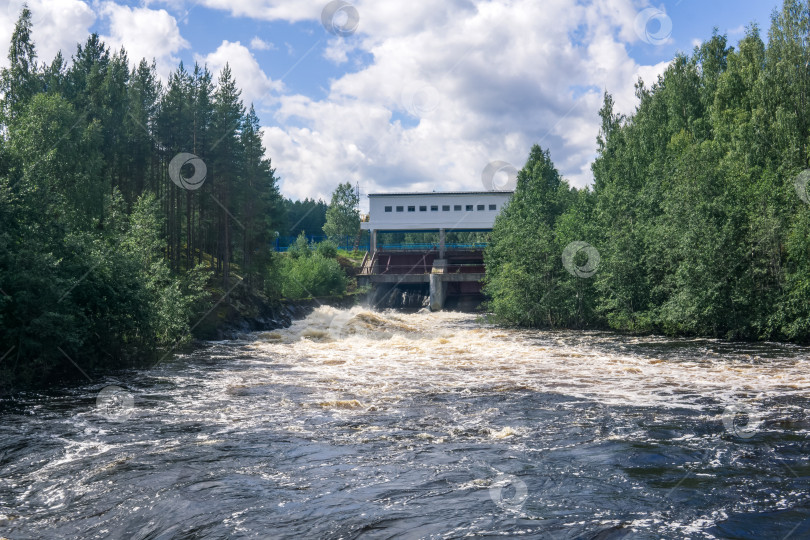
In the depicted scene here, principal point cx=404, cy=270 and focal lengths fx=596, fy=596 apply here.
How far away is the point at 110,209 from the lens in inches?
1448

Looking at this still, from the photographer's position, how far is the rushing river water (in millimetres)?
8258

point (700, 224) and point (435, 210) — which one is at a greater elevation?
point (435, 210)

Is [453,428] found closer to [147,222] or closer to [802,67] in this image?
[147,222]

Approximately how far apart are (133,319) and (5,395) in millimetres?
6597

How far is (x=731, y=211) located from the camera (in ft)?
104

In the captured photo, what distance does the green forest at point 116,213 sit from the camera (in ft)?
62.1

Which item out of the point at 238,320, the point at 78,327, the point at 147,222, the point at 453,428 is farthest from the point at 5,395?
the point at 238,320

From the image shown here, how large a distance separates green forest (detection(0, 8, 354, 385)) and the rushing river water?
8.23ft

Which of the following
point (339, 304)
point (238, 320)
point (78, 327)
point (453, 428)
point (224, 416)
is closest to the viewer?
point (453, 428)

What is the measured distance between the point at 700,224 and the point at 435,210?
44027 millimetres

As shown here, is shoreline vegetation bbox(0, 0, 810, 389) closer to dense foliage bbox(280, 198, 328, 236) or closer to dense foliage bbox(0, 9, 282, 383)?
dense foliage bbox(0, 9, 282, 383)

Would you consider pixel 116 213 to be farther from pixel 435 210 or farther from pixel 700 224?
pixel 435 210

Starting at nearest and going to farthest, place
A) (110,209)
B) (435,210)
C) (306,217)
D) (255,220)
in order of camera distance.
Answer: (110,209)
(255,220)
(435,210)
(306,217)

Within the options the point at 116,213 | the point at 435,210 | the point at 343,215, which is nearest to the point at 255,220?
the point at 116,213
